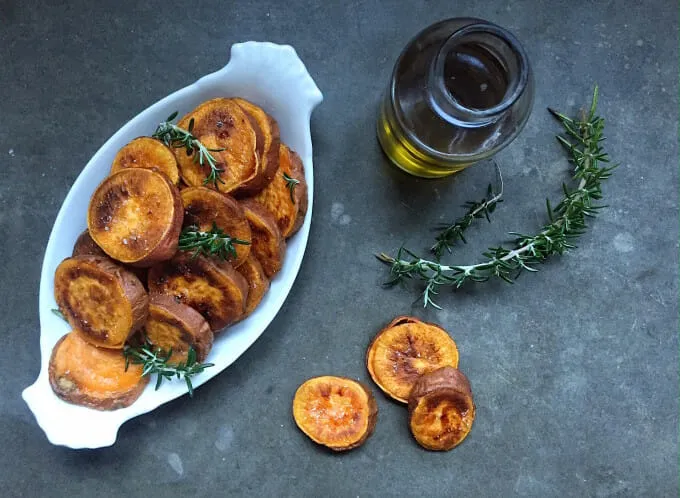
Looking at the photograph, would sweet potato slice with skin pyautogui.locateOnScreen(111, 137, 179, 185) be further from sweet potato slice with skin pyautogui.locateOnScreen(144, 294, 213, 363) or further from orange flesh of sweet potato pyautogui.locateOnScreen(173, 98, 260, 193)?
sweet potato slice with skin pyautogui.locateOnScreen(144, 294, 213, 363)

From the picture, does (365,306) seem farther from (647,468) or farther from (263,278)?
(647,468)

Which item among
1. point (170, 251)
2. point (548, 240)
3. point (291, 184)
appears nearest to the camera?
point (170, 251)

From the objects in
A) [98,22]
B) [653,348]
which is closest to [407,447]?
[653,348]

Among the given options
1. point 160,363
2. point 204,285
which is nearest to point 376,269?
point 204,285

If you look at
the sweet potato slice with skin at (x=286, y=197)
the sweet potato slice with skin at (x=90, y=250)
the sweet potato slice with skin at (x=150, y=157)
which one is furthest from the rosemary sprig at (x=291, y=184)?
the sweet potato slice with skin at (x=90, y=250)

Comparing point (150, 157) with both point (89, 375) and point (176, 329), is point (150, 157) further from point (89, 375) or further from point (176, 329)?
point (89, 375)

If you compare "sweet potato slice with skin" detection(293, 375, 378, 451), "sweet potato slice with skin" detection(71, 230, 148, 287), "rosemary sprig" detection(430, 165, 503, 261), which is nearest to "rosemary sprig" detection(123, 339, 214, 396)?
"sweet potato slice with skin" detection(71, 230, 148, 287)

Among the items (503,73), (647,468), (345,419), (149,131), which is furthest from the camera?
(647,468)
